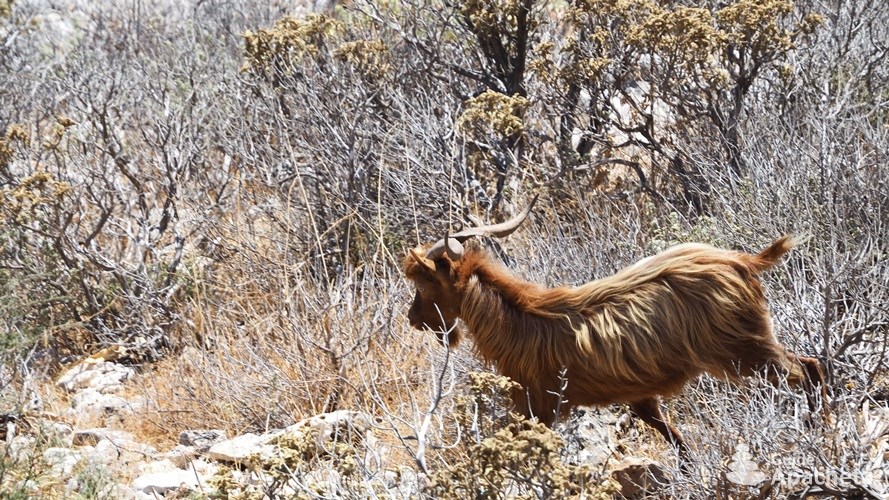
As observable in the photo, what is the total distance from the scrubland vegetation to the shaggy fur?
0.99 ft

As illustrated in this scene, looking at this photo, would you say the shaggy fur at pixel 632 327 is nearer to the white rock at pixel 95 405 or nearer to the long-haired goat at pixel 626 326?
the long-haired goat at pixel 626 326

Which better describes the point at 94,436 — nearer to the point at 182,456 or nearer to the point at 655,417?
the point at 182,456

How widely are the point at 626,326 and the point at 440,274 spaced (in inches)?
44.5

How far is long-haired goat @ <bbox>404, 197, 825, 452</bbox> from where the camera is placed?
5.29 metres

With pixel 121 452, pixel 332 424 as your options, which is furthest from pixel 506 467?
pixel 121 452

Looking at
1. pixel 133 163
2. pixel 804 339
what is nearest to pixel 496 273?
pixel 804 339

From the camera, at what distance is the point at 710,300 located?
5.26 meters

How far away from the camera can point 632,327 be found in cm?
539

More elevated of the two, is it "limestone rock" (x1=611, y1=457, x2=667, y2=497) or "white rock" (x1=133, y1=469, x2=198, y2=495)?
"white rock" (x1=133, y1=469, x2=198, y2=495)

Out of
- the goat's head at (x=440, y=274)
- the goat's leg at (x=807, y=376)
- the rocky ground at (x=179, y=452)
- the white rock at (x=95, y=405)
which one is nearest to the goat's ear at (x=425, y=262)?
the goat's head at (x=440, y=274)

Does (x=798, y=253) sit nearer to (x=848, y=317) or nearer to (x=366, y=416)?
(x=848, y=317)

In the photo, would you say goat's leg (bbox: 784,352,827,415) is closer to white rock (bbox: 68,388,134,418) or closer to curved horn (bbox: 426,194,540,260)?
curved horn (bbox: 426,194,540,260)

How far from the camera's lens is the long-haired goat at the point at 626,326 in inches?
208

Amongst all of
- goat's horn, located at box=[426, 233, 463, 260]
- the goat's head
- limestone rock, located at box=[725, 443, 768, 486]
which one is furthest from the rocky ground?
goat's horn, located at box=[426, 233, 463, 260]
